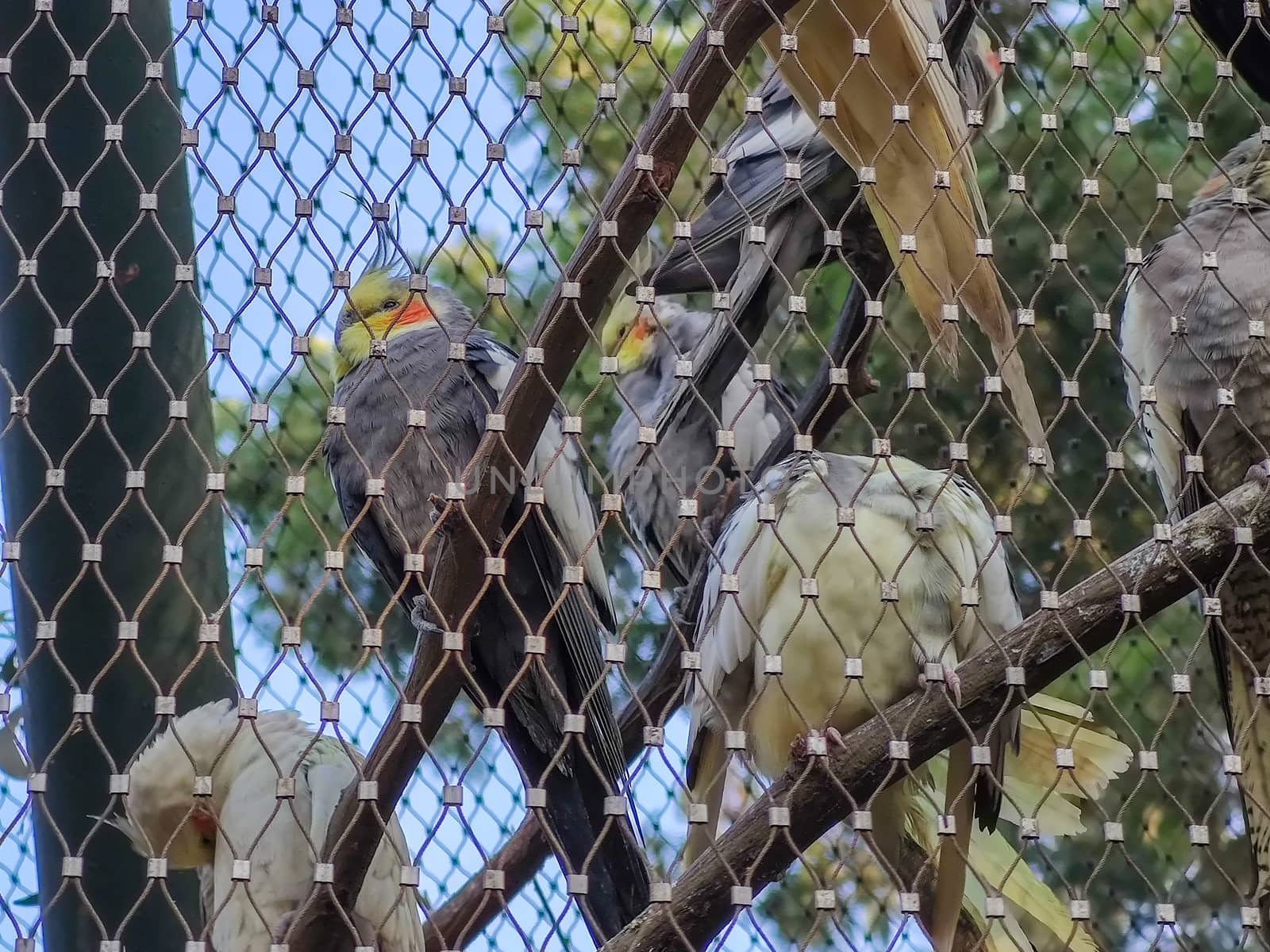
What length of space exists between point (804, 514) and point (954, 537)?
242 millimetres

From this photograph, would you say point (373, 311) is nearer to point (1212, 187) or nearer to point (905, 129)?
point (905, 129)

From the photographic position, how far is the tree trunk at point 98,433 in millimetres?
2664

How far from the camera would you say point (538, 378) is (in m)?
2.35

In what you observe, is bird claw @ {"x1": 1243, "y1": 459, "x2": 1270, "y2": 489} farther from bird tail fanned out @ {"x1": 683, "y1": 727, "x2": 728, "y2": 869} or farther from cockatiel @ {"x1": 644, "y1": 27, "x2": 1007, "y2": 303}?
cockatiel @ {"x1": 644, "y1": 27, "x2": 1007, "y2": 303}

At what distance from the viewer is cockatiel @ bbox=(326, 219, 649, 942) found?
2939mm

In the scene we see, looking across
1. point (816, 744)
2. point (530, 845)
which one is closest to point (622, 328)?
point (530, 845)

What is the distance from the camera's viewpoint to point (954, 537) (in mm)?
2670

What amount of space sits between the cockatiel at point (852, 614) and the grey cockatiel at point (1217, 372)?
0.56 meters

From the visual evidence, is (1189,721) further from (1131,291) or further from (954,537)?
(954,537)

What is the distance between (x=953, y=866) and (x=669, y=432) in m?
1.49

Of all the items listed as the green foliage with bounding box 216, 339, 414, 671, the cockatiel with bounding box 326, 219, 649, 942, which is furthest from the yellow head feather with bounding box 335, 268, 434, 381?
the green foliage with bounding box 216, 339, 414, 671

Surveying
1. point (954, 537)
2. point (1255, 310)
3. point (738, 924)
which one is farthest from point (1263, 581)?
point (738, 924)

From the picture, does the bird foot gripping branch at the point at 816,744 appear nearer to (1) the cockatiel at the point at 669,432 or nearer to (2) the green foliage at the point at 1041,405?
(2) the green foliage at the point at 1041,405

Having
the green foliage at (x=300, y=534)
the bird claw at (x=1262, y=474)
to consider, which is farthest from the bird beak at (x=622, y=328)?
the bird claw at (x=1262, y=474)
